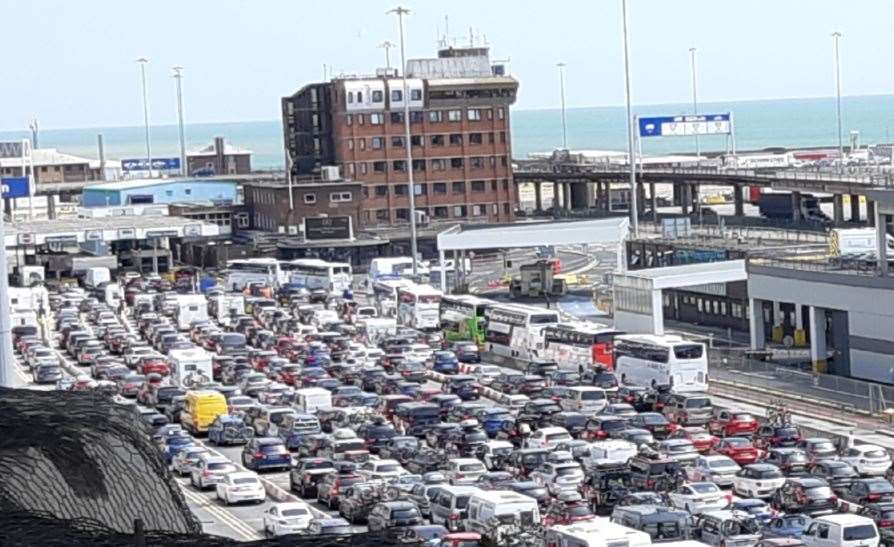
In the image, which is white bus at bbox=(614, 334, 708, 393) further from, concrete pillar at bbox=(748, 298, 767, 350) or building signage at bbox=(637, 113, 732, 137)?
building signage at bbox=(637, 113, 732, 137)

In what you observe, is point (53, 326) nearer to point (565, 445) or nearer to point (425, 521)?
point (565, 445)

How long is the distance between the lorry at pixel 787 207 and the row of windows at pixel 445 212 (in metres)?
8.85

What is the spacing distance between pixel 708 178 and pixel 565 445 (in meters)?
36.1

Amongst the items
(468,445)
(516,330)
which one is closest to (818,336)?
(516,330)

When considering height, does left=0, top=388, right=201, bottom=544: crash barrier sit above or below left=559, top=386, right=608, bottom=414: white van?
above

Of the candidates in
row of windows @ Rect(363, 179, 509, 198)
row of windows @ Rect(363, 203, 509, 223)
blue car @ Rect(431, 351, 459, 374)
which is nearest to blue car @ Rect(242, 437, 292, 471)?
blue car @ Rect(431, 351, 459, 374)

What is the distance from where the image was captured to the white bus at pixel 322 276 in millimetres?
46500

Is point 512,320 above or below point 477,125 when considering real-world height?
below

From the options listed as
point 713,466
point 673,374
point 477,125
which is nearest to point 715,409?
point 673,374

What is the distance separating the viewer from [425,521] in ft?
62.4

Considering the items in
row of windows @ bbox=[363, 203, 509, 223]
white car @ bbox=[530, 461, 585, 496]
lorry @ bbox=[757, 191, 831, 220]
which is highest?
row of windows @ bbox=[363, 203, 509, 223]

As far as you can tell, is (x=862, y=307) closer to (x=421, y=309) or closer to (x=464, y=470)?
(x=464, y=470)

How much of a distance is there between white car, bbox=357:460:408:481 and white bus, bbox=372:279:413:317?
64.4 feet

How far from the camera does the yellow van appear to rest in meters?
27.0
